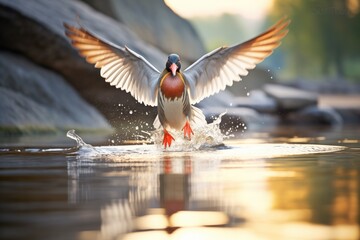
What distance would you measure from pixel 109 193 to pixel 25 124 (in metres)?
8.96

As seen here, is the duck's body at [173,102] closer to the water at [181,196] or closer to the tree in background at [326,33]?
the water at [181,196]

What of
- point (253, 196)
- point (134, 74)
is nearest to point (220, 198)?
point (253, 196)

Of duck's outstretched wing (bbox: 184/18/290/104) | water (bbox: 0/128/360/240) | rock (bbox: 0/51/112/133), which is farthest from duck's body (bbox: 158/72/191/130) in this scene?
rock (bbox: 0/51/112/133)

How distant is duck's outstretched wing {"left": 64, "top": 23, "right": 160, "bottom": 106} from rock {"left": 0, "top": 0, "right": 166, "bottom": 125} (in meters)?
5.27

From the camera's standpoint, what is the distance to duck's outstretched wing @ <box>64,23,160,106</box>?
35.8 feet

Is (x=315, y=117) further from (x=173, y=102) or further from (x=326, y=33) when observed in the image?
(x=326, y=33)

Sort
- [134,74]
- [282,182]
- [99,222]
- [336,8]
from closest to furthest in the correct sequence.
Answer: [99,222] < [282,182] < [134,74] < [336,8]

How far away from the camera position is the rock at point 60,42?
1638 cm

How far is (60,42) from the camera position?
16531 millimetres

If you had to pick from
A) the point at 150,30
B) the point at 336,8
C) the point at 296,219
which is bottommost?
the point at 296,219

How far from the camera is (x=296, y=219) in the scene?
443 centimetres

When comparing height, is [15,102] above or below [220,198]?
above

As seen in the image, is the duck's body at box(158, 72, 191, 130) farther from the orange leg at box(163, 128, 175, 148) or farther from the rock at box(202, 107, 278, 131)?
the rock at box(202, 107, 278, 131)

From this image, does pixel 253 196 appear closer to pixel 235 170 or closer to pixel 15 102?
pixel 235 170
